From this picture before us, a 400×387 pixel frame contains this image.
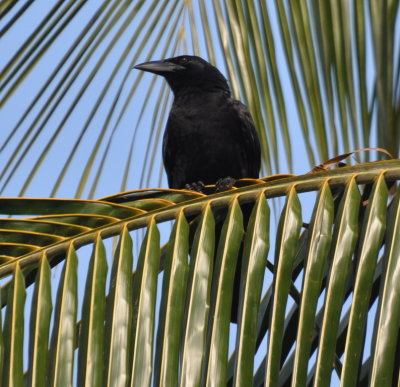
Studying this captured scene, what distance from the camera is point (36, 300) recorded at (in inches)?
55.2

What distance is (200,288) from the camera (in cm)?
136

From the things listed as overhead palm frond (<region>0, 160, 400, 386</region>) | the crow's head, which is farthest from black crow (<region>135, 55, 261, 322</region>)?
overhead palm frond (<region>0, 160, 400, 386</region>)

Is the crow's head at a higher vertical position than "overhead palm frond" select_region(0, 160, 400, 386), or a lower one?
higher

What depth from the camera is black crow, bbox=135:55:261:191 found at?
13.8 feet

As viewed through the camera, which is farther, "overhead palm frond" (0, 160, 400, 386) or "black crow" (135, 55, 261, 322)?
"black crow" (135, 55, 261, 322)

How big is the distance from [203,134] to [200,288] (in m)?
2.88

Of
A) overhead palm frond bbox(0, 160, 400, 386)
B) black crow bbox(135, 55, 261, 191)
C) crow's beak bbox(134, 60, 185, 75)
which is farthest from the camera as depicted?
black crow bbox(135, 55, 261, 191)

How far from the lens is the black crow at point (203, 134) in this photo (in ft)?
13.8

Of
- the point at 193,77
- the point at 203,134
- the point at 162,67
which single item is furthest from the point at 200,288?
the point at 193,77

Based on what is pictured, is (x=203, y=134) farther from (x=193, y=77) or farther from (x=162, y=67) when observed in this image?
(x=162, y=67)

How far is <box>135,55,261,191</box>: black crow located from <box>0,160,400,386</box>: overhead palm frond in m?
2.54

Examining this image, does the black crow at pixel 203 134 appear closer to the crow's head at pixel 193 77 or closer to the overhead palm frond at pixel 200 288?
the crow's head at pixel 193 77

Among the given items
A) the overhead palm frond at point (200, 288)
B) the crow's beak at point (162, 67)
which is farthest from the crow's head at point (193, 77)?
the overhead palm frond at point (200, 288)

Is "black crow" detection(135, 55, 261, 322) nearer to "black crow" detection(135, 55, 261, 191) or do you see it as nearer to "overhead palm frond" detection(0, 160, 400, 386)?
"black crow" detection(135, 55, 261, 191)
